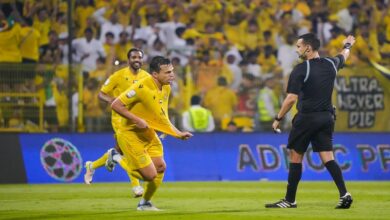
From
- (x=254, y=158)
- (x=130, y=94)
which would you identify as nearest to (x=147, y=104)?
(x=130, y=94)

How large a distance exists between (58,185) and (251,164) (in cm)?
500

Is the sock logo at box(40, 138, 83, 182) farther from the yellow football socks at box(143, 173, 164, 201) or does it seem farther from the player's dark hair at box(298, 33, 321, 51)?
the player's dark hair at box(298, 33, 321, 51)

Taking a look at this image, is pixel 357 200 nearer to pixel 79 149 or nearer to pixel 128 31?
pixel 79 149

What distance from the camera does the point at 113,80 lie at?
56.9 feet

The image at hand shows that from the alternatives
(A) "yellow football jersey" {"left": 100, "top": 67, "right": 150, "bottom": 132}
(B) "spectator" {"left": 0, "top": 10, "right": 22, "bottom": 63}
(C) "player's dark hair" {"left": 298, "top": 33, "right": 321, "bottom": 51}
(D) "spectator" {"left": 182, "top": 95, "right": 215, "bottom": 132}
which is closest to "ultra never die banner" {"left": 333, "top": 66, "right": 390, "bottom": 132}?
(D) "spectator" {"left": 182, "top": 95, "right": 215, "bottom": 132}

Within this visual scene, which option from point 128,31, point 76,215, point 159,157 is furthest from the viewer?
point 128,31

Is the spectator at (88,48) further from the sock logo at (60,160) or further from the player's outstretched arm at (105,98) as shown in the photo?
the player's outstretched arm at (105,98)

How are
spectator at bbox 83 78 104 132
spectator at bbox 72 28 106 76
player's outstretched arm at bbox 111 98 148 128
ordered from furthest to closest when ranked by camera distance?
spectator at bbox 72 28 106 76, spectator at bbox 83 78 104 132, player's outstretched arm at bbox 111 98 148 128

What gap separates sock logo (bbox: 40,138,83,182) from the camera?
72.9ft

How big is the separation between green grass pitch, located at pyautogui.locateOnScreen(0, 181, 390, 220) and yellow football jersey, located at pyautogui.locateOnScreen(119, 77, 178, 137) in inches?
48.1

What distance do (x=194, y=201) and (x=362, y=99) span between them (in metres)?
8.60

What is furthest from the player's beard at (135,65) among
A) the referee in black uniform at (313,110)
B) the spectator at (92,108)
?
the spectator at (92,108)

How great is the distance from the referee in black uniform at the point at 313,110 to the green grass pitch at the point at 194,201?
533 millimetres

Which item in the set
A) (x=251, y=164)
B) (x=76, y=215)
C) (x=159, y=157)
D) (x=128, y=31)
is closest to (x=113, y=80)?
(x=159, y=157)
